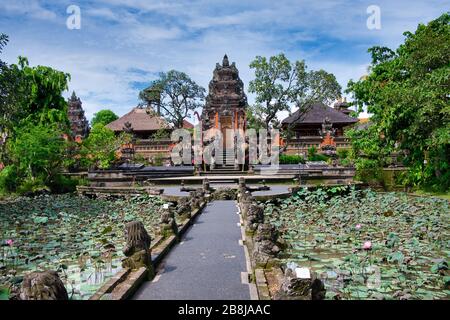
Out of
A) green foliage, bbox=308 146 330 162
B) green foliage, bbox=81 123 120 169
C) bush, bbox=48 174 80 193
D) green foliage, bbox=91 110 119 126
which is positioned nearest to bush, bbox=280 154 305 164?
green foliage, bbox=308 146 330 162

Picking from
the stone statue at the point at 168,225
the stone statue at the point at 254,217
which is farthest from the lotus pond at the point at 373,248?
the stone statue at the point at 168,225

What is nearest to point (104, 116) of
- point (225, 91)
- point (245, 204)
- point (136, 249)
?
point (225, 91)

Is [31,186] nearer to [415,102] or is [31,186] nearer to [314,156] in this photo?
[415,102]

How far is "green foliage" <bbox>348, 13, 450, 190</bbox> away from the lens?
16250 millimetres

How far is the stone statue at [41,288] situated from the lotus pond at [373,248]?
10.8ft

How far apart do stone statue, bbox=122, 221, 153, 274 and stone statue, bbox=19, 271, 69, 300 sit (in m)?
2.30

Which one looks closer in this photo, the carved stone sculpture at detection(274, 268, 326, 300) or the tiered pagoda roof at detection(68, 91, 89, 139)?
the carved stone sculpture at detection(274, 268, 326, 300)

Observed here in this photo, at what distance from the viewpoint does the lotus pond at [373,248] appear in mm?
5730

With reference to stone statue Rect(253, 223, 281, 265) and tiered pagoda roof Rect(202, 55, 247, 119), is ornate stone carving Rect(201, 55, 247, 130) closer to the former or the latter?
tiered pagoda roof Rect(202, 55, 247, 119)

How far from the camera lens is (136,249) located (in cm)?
639

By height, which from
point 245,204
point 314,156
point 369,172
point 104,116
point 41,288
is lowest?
point 245,204

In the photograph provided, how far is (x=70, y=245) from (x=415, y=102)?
48.1 ft

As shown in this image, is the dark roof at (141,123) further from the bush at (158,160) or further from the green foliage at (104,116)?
the green foliage at (104,116)

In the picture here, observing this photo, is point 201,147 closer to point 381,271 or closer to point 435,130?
point 435,130
